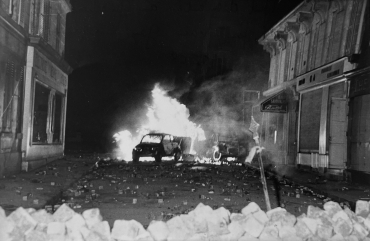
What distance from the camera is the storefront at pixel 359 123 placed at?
1326 centimetres

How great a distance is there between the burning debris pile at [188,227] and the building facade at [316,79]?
10163 mm

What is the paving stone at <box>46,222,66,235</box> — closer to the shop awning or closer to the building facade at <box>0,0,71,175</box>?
the building facade at <box>0,0,71,175</box>

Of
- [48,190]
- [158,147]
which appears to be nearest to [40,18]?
[48,190]

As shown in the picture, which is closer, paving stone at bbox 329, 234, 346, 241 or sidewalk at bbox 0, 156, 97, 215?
paving stone at bbox 329, 234, 346, 241

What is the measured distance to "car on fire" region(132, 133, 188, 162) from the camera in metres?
22.4

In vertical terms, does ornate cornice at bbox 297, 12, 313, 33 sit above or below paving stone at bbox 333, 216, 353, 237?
above

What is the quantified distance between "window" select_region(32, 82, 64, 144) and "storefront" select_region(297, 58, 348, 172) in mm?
12078

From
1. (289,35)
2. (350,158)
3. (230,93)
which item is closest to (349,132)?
(350,158)

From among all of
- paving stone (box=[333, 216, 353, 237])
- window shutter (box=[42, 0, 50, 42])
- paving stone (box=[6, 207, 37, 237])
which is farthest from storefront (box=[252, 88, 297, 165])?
paving stone (box=[6, 207, 37, 237])

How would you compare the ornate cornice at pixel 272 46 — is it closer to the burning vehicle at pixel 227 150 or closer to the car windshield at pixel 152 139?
the burning vehicle at pixel 227 150

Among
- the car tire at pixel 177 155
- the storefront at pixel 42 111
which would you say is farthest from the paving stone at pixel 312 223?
the car tire at pixel 177 155

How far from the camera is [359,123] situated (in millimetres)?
13898

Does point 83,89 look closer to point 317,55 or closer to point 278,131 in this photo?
point 278,131

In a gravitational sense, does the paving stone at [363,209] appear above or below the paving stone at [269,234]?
above
